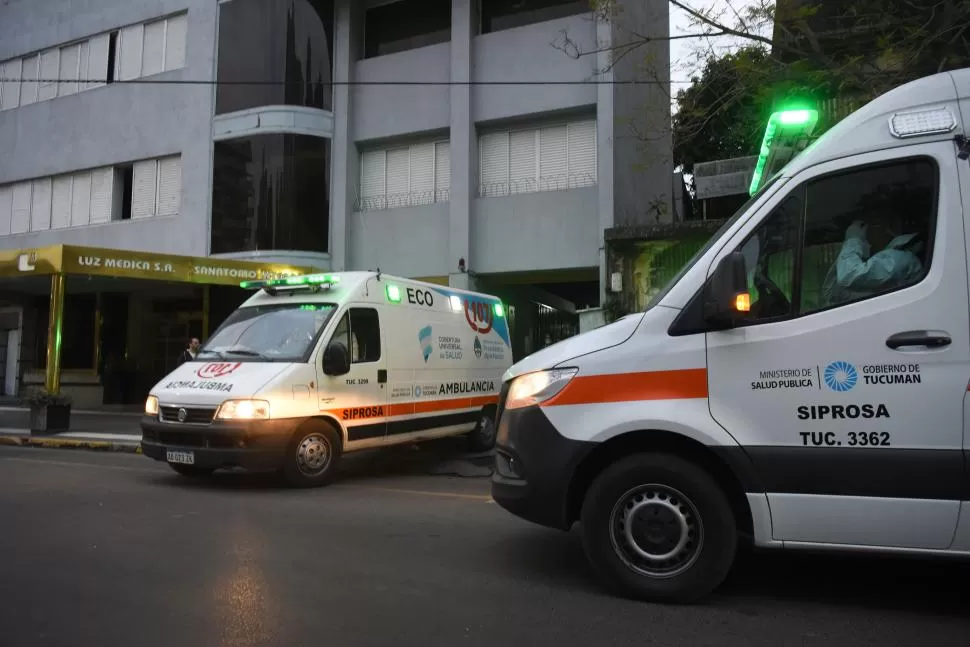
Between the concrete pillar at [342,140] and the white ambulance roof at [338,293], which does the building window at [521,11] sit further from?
the white ambulance roof at [338,293]

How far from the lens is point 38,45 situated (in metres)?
21.0

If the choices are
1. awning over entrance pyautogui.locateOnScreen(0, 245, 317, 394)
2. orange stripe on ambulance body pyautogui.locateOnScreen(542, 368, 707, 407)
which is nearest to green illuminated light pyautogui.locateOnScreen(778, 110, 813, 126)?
orange stripe on ambulance body pyautogui.locateOnScreen(542, 368, 707, 407)

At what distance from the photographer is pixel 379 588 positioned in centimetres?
417

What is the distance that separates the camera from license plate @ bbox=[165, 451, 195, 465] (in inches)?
281

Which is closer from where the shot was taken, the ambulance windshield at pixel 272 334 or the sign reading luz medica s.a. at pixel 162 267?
the ambulance windshield at pixel 272 334

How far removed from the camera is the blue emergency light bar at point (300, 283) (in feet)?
27.0

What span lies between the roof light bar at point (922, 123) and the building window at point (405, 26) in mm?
14282

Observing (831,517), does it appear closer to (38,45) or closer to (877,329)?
(877,329)

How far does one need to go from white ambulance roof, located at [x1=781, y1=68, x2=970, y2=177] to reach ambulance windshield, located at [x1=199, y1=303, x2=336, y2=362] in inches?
215

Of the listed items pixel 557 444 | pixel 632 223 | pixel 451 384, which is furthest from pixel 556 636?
pixel 632 223

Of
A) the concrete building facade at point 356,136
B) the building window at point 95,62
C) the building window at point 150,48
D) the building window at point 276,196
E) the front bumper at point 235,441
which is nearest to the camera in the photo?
the front bumper at point 235,441

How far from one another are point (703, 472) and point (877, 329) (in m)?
1.18

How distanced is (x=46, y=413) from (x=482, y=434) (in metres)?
8.73

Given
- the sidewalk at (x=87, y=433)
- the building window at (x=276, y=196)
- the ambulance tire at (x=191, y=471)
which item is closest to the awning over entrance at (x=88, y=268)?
the sidewalk at (x=87, y=433)
